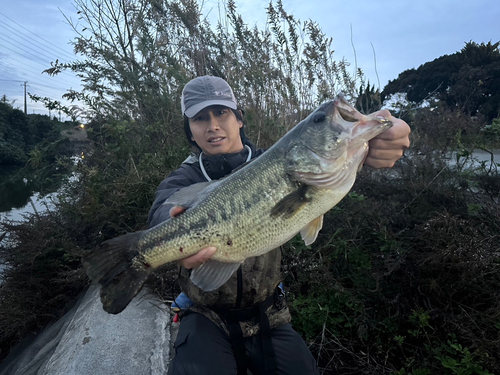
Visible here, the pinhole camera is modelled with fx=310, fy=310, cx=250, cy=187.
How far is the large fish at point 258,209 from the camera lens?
184 centimetres

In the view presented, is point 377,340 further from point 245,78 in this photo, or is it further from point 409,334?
point 245,78

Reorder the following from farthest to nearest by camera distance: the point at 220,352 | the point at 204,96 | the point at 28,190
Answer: the point at 28,190, the point at 204,96, the point at 220,352

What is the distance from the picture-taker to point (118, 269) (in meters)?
1.87

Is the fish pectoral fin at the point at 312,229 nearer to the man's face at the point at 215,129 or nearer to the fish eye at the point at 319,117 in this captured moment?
the fish eye at the point at 319,117

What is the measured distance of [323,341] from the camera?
2.83 m

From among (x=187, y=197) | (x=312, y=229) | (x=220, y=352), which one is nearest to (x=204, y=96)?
(x=187, y=197)

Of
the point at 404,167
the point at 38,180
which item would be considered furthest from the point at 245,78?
the point at 38,180

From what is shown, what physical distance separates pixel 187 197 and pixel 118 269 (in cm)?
60

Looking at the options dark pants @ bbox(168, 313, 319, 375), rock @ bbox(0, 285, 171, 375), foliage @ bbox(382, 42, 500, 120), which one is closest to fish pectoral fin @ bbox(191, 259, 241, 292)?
dark pants @ bbox(168, 313, 319, 375)

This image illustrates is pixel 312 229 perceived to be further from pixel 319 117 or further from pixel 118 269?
pixel 118 269

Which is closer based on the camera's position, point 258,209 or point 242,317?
point 258,209

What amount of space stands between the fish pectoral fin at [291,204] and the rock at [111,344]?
1911mm

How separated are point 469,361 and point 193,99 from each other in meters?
2.85

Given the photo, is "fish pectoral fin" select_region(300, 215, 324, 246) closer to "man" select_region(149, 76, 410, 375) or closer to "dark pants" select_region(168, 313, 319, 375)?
"man" select_region(149, 76, 410, 375)
